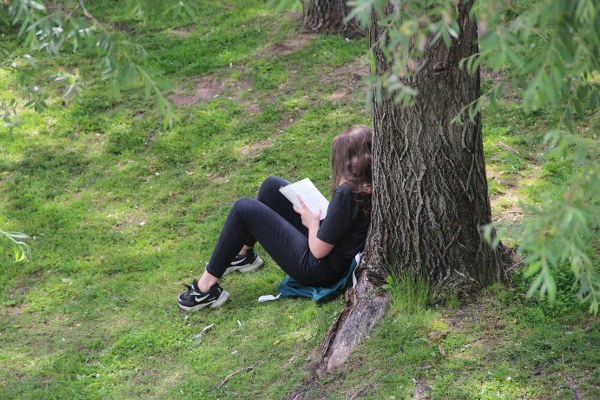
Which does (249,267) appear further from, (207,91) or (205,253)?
(207,91)

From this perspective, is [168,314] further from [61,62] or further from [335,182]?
[61,62]

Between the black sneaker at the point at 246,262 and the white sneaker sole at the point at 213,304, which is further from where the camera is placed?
the black sneaker at the point at 246,262

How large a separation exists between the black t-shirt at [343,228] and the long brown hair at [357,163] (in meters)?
0.06

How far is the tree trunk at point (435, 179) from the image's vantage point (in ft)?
12.6

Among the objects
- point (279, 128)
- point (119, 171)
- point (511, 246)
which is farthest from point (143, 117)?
point (511, 246)

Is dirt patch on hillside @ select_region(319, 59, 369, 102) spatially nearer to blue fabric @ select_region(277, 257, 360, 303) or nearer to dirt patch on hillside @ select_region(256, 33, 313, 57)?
dirt patch on hillside @ select_region(256, 33, 313, 57)

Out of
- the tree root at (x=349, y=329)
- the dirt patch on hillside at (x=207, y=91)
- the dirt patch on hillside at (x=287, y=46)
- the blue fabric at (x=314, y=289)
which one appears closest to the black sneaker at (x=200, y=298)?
the blue fabric at (x=314, y=289)

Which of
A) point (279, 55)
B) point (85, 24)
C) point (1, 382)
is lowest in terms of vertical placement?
point (1, 382)

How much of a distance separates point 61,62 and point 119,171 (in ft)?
8.55

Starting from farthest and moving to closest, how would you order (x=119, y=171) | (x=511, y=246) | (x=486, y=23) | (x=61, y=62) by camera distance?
(x=61, y=62), (x=119, y=171), (x=511, y=246), (x=486, y=23)

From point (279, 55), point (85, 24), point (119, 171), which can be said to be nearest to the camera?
point (85, 24)

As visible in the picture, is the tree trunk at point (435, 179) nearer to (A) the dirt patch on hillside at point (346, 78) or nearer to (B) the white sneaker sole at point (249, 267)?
(B) the white sneaker sole at point (249, 267)

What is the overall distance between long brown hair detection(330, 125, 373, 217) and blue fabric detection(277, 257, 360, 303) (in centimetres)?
38

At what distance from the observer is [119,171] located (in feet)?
23.1
